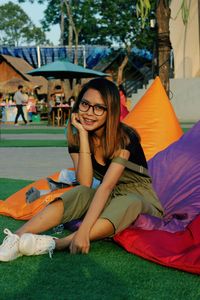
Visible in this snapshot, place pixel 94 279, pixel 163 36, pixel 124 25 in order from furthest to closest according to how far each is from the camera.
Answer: pixel 124 25, pixel 163 36, pixel 94 279

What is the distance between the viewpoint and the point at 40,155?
10281 mm

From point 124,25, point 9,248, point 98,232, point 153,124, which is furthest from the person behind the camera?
point 124,25

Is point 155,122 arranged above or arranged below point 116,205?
above

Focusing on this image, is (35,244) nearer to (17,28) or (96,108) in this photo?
(96,108)

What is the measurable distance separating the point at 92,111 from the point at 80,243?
856 millimetres

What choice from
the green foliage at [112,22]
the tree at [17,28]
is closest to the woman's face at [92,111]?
the green foliage at [112,22]

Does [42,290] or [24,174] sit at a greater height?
[42,290]

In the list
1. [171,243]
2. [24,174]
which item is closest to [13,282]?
[171,243]

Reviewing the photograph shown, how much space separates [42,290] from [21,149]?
29.6 ft

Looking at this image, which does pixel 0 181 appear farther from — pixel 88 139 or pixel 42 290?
pixel 42 290

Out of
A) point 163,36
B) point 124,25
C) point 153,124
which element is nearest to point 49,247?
point 153,124

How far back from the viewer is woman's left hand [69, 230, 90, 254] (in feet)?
10.8

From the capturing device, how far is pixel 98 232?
11.0 ft

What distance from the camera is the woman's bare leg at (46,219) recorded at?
3.39 metres
